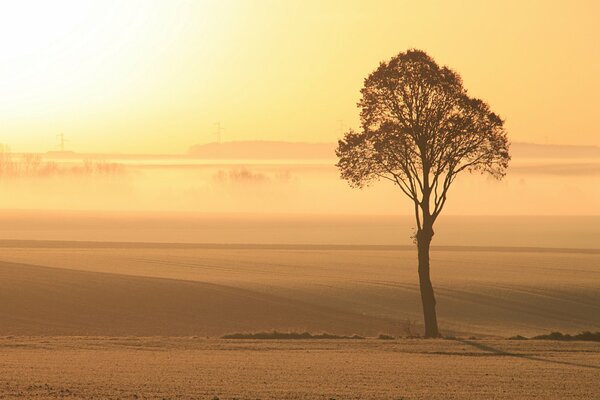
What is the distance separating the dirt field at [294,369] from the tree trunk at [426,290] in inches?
201

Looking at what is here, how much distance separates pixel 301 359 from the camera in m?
33.6

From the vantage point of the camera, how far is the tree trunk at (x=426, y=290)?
4444 cm

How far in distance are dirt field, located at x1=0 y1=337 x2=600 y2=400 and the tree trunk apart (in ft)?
16.7

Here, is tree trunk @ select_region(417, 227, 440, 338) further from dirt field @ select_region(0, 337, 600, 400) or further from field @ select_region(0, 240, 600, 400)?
dirt field @ select_region(0, 337, 600, 400)

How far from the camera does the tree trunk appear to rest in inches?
1750

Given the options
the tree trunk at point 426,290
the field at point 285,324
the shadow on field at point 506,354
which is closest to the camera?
the field at point 285,324

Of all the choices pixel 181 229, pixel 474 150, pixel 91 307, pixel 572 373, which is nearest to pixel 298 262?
pixel 91 307

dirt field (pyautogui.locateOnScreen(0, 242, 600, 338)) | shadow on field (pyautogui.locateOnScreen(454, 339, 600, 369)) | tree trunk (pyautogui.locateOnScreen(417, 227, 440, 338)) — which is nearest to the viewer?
shadow on field (pyautogui.locateOnScreen(454, 339, 600, 369))

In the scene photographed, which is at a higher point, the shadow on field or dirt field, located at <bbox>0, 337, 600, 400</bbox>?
dirt field, located at <bbox>0, 337, 600, 400</bbox>

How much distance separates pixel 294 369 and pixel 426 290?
1532 centimetres

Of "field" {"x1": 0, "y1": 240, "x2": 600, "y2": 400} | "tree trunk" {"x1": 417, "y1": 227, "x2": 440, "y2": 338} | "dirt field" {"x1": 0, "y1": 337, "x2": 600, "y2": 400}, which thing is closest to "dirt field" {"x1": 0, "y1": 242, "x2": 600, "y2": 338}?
"field" {"x1": 0, "y1": 240, "x2": 600, "y2": 400}

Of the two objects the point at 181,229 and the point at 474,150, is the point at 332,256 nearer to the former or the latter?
the point at 474,150

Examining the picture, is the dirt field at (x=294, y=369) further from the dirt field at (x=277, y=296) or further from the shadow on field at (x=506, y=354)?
the dirt field at (x=277, y=296)

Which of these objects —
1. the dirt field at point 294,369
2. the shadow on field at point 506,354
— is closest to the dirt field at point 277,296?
the shadow on field at point 506,354
